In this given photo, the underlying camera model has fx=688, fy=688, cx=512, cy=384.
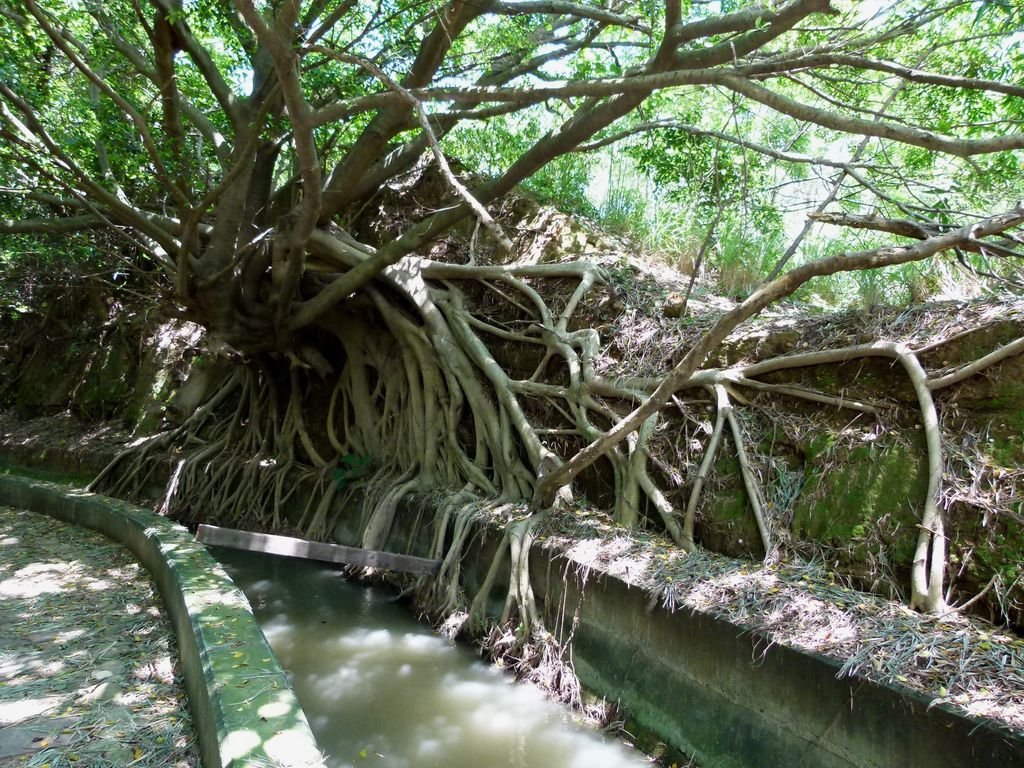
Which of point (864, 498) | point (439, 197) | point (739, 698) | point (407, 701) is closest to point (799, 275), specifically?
point (864, 498)

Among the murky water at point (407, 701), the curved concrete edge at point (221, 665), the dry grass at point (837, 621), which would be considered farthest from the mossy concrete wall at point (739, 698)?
the curved concrete edge at point (221, 665)

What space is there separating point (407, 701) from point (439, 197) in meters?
5.91

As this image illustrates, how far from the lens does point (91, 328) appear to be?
10.8 meters

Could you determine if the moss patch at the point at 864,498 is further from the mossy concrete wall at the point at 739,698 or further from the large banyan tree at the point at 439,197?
the mossy concrete wall at the point at 739,698

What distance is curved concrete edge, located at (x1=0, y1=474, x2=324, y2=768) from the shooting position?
200 centimetres

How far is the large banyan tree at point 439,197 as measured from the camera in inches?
137

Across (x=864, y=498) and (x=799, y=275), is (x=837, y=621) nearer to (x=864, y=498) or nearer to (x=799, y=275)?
(x=864, y=498)

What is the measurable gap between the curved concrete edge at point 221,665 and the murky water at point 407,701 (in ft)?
3.12

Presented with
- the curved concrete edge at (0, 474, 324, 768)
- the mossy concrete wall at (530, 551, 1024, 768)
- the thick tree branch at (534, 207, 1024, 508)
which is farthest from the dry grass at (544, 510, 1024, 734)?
the curved concrete edge at (0, 474, 324, 768)

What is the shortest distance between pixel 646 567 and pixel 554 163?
20.5 feet

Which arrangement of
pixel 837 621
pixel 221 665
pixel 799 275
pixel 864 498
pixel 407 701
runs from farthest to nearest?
pixel 407 701 → pixel 864 498 → pixel 837 621 → pixel 799 275 → pixel 221 665

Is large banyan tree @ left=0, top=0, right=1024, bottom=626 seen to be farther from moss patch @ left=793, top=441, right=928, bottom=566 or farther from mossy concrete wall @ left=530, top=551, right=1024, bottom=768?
mossy concrete wall @ left=530, top=551, right=1024, bottom=768

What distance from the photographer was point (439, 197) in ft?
27.0

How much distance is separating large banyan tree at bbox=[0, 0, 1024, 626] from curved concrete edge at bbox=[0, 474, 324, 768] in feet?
5.65
